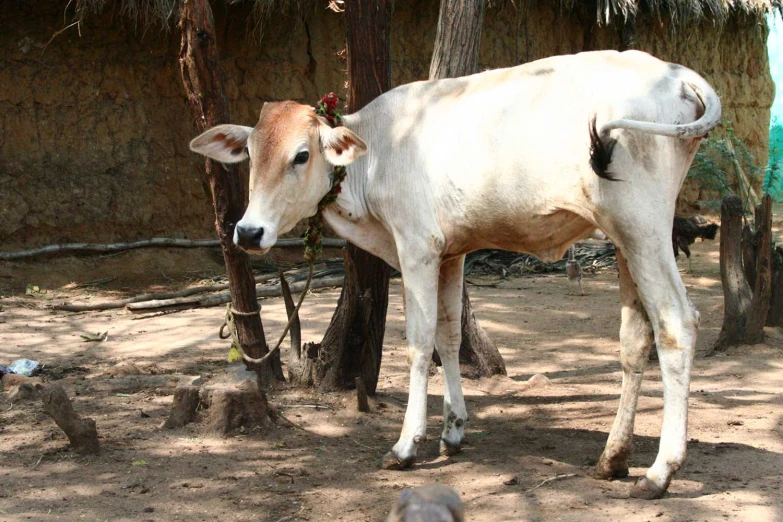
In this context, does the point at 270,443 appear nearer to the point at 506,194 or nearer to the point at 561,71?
the point at 506,194

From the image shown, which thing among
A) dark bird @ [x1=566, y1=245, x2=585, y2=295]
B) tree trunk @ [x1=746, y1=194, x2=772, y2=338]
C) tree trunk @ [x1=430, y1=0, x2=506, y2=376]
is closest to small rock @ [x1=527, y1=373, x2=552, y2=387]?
tree trunk @ [x1=430, y1=0, x2=506, y2=376]

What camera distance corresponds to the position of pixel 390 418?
5.27 meters

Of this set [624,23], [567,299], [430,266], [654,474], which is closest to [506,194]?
[430,266]

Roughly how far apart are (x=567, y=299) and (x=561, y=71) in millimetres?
4829

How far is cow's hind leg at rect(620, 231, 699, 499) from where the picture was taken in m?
3.83

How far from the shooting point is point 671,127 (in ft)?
11.8

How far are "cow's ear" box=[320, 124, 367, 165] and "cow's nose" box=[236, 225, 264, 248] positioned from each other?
0.52m

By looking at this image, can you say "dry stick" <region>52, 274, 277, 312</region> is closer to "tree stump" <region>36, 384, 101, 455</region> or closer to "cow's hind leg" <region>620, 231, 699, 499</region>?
"tree stump" <region>36, 384, 101, 455</region>

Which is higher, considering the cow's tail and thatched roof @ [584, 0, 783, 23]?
thatched roof @ [584, 0, 783, 23]

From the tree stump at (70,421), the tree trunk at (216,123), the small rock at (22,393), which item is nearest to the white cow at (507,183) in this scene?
the tree trunk at (216,123)

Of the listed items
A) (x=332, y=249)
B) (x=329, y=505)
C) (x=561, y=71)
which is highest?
(x=561, y=71)

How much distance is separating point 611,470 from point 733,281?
3.18 m

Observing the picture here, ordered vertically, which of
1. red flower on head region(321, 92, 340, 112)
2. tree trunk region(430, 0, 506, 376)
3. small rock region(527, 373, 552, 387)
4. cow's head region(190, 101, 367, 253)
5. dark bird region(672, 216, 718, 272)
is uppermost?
tree trunk region(430, 0, 506, 376)

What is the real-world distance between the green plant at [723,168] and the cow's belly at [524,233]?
7493 millimetres
